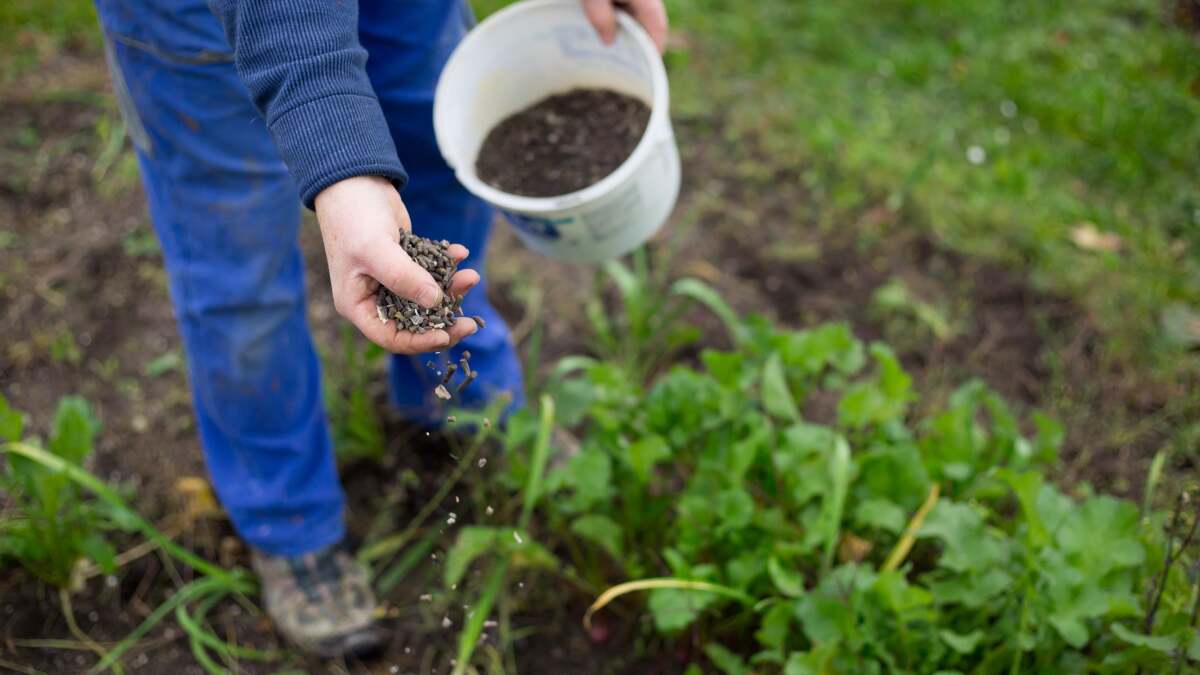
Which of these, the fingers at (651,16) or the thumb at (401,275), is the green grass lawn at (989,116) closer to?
the fingers at (651,16)

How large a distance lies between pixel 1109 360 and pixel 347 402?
64.0 inches

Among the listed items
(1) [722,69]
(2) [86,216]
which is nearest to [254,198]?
(2) [86,216]

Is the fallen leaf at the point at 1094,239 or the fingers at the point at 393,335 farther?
the fallen leaf at the point at 1094,239

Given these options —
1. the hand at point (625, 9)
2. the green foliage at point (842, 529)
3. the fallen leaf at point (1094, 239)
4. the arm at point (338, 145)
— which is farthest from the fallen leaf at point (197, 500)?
the fallen leaf at point (1094, 239)

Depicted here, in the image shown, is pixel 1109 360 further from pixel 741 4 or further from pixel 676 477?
pixel 741 4

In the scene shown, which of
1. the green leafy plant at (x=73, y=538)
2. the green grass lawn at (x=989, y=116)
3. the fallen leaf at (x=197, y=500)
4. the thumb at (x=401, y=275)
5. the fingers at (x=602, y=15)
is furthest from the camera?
the green grass lawn at (x=989, y=116)

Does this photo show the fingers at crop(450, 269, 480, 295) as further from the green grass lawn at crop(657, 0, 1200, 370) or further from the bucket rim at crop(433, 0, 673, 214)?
the green grass lawn at crop(657, 0, 1200, 370)

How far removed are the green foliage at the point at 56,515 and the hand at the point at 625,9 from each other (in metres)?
1.07

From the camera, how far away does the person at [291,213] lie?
0.95 m

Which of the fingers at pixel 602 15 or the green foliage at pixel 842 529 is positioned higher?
the fingers at pixel 602 15

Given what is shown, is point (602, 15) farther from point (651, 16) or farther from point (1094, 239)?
point (1094, 239)

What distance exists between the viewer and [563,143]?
1505 mm

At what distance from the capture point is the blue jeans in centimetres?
124

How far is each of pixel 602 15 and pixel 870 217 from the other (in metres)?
1.18
